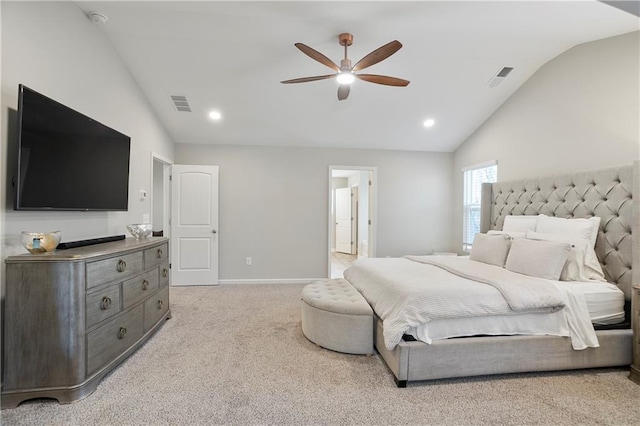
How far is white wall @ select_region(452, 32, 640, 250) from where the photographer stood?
2.68 metres

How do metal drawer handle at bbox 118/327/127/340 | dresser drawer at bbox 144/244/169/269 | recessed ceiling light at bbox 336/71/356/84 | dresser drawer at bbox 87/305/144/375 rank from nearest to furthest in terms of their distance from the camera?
dresser drawer at bbox 87/305/144/375, metal drawer handle at bbox 118/327/127/340, recessed ceiling light at bbox 336/71/356/84, dresser drawer at bbox 144/244/169/269

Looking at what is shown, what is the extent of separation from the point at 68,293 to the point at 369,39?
3.20 meters

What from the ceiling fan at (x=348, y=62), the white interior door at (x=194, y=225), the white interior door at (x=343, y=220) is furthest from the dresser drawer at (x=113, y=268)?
the white interior door at (x=343, y=220)

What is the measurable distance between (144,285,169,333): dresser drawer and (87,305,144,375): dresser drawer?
0.10 meters

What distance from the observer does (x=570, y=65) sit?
10.4 feet

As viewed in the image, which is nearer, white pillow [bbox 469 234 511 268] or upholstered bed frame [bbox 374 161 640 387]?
upholstered bed frame [bbox 374 161 640 387]

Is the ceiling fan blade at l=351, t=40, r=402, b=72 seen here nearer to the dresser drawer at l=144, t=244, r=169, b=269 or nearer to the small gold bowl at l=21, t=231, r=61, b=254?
the dresser drawer at l=144, t=244, r=169, b=269

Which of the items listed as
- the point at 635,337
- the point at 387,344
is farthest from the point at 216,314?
the point at 635,337

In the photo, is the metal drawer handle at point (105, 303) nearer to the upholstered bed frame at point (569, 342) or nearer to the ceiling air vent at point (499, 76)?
the upholstered bed frame at point (569, 342)

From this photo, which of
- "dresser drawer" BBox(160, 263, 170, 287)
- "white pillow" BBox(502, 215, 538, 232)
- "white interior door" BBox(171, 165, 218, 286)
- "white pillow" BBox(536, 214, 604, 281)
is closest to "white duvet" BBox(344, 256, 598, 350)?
"white pillow" BBox(536, 214, 604, 281)

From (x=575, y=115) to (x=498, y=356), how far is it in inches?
103

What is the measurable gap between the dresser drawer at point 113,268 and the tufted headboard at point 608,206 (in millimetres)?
3942

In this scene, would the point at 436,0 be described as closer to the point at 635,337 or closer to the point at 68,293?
the point at 635,337

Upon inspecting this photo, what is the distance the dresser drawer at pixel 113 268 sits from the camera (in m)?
2.02
